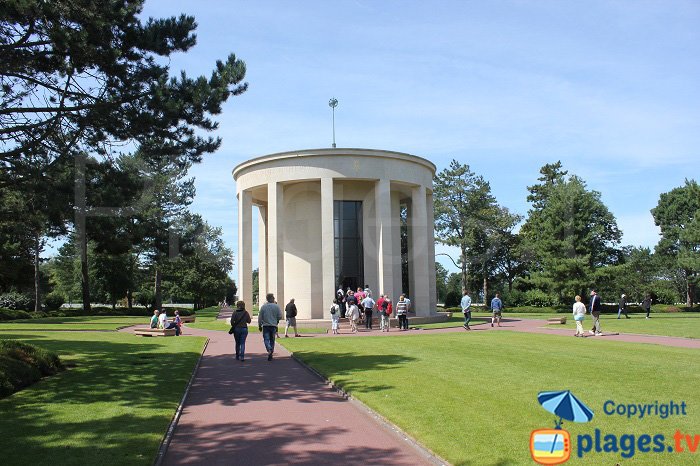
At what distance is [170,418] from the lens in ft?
28.9

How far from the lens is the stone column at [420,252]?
117ft

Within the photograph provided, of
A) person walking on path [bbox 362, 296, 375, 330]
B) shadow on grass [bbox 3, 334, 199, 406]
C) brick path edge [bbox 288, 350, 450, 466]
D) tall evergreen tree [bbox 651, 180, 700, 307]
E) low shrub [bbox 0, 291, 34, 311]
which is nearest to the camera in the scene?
brick path edge [bbox 288, 350, 450, 466]

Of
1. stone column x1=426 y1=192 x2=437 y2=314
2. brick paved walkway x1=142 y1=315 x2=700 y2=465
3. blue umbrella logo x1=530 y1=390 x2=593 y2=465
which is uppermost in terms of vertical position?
stone column x1=426 y1=192 x2=437 y2=314

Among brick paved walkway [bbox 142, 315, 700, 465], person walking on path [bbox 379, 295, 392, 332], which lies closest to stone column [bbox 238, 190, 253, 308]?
person walking on path [bbox 379, 295, 392, 332]

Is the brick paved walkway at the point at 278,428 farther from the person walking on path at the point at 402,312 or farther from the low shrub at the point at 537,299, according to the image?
the low shrub at the point at 537,299

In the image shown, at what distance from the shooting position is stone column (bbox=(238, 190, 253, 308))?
33156 millimetres

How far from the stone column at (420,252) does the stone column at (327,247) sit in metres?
6.23

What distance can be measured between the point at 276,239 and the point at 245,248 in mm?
2885

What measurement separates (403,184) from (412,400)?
2629cm

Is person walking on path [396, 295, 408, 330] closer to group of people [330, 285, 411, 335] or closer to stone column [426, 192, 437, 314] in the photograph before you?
group of people [330, 285, 411, 335]

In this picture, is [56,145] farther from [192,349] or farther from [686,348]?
[686,348]

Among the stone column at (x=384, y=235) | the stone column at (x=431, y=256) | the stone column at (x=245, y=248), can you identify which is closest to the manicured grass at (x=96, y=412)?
the stone column at (x=245, y=248)

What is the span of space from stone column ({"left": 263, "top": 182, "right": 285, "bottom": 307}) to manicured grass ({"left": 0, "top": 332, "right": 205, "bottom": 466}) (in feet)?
52.2

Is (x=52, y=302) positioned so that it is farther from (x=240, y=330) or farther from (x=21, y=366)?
(x=21, y=366)
